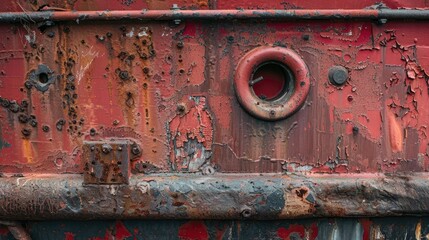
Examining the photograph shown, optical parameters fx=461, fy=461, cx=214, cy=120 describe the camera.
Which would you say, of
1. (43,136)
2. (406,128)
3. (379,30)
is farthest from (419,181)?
(43,136)

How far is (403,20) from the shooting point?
102 inches

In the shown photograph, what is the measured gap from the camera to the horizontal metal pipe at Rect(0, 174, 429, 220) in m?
2.49

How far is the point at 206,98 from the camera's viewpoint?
261 cm

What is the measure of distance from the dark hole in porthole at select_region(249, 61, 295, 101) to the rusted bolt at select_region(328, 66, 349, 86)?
8.6 inches

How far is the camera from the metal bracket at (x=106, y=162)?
98.7 inches

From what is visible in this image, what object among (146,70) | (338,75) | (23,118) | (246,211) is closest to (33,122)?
(23,118)

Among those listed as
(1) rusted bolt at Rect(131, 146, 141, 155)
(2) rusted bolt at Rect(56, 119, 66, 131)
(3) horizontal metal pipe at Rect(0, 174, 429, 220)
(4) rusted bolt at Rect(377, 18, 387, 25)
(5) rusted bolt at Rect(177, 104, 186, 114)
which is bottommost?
(3) horizontal metal pipe at Rect(0, 174, 429, 220)

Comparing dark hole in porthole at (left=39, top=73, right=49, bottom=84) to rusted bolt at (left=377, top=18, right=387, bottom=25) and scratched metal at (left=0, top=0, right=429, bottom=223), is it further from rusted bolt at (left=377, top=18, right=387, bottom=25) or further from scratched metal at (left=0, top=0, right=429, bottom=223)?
rusted bolt at (left=377, top=18, right=387, bottom=25)

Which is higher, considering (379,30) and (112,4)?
(112,4)

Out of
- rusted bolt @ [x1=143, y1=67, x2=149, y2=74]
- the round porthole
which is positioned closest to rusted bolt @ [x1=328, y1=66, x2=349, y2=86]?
the round porthole

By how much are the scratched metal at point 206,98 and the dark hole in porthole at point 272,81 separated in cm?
12

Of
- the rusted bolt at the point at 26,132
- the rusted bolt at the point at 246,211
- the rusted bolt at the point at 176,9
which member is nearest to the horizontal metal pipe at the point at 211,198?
the rusted bolt at the point at 246,211

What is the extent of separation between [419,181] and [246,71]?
3.71ft

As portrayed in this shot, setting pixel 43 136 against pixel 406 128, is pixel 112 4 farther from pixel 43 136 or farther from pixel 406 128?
pixel 406 128
